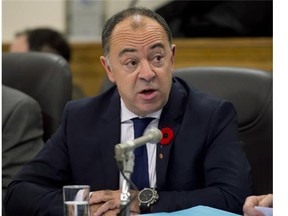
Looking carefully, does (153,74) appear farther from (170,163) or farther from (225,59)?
(225,59)

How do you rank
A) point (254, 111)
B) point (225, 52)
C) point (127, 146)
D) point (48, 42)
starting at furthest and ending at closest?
point (48, 42) → point (225, 52) → point (254, 111) → point (127, 146)

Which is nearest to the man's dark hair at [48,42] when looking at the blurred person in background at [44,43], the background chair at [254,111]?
the blurred person in background at [44,43]

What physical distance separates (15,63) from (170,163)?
3.46 feet

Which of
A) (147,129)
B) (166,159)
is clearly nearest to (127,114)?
(147,129)

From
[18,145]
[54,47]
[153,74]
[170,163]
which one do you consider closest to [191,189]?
[170,163]

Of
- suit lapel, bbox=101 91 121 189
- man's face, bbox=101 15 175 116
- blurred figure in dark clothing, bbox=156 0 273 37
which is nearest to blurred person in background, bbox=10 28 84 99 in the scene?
blurred figure in dark clothing, bbox=156 0 273 37

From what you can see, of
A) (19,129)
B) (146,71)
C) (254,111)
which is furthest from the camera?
(19,129)

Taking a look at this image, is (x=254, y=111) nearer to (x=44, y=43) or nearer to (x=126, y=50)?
(x=126, y=50)

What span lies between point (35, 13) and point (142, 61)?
11.5 feet

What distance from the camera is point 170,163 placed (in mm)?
2133

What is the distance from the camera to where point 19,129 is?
8.81 feet

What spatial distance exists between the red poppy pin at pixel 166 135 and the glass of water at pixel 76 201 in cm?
65
